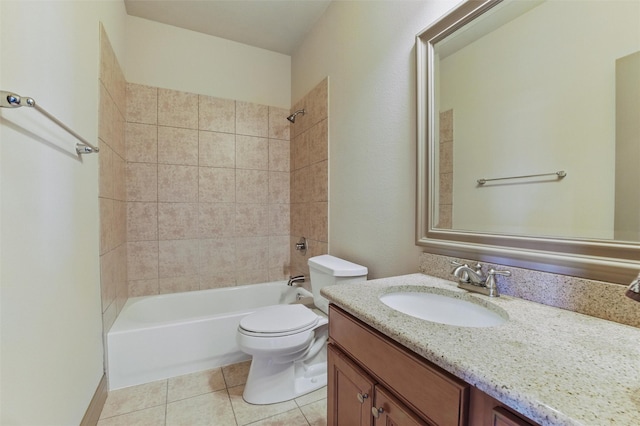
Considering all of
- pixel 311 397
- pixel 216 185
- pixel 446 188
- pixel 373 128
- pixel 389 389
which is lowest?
pixel 311 397

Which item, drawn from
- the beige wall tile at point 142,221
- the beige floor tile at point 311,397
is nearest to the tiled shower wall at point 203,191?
the beige wall tile at point 142,221

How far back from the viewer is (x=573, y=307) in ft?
2.50

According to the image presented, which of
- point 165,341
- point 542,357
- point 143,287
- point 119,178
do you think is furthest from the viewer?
point 143,287

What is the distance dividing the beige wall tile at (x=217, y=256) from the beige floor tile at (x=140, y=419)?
1.13 metres

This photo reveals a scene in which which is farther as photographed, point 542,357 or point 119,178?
point 119,178

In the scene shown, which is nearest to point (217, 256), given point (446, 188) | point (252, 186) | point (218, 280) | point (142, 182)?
point (218, 280)

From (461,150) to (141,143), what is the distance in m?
2.33

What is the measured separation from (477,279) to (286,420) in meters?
1.18

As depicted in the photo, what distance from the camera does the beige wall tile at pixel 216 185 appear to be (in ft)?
8.09

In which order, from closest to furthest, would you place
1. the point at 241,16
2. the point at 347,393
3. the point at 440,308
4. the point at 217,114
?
the point at 347,393
the point at 440,308
the point at 241,16
the point at 217,114

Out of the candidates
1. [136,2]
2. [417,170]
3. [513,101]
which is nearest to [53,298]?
[417,170]

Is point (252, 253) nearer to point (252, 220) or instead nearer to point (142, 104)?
point (252, 220)

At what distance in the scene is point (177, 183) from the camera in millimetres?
2379

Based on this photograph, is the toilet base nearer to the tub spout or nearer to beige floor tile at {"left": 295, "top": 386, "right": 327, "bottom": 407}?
beige floor tile at {"left": 295, "top": 386, "right": 327, "bottom": 407}
